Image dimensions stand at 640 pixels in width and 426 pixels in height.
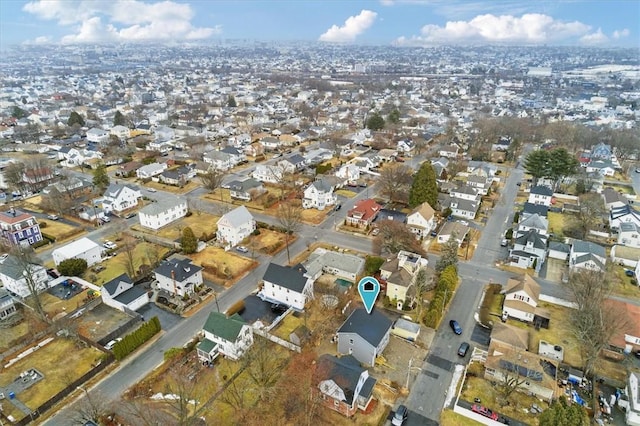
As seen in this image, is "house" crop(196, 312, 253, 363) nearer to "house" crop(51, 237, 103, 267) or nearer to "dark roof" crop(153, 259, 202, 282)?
"dark roof" crop(153, 259, 202, 282)

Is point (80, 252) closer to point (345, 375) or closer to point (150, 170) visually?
point (150, 170)

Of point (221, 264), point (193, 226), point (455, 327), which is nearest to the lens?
point (455, 327)

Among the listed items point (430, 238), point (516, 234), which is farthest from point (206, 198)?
point (516, 234)

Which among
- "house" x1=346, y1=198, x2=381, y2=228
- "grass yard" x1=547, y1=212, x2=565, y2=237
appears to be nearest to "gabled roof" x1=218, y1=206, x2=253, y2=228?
"house" x1=346, y1=198, x2=381, y2=228

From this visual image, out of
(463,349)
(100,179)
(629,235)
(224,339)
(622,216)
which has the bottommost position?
(463,349)

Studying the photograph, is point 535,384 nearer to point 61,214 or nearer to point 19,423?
point 19,423

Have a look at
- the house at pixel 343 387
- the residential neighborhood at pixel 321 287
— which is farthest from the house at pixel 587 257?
the house at pixel 343 387

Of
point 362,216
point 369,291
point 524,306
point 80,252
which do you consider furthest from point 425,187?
point 80,252
